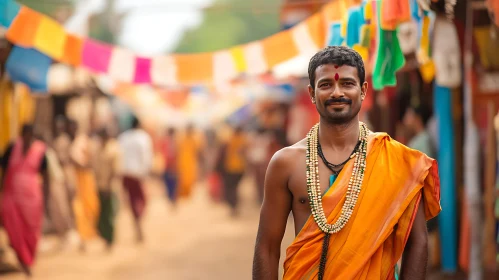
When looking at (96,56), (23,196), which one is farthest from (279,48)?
(23,196)

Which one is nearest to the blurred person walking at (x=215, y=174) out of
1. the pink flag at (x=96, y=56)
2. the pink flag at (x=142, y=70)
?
the pink flag at (x=142, y=70)

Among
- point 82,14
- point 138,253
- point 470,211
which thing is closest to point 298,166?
point 470,211

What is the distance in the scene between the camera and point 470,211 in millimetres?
6910

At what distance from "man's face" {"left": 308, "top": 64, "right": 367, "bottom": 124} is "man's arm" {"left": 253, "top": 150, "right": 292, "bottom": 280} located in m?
0.31

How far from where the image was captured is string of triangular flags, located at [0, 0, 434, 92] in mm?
5605

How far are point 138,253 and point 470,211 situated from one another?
643 centimetres

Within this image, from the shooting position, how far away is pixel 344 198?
3359 millimetres

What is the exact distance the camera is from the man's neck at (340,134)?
3.48m

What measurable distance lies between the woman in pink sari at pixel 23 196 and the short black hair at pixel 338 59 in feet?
23.0

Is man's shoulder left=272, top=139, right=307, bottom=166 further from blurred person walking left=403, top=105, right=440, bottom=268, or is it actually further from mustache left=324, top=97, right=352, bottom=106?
blurred person walking left=403, top=105, right=440, bottom=268

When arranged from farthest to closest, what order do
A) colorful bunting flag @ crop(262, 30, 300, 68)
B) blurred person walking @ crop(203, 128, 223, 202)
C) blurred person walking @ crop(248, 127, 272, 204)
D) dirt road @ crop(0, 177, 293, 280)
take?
blurred person walking @ crop(203, 128, 223, 202), blurred person walking @ crop(248, 127, 272, 204), dirt road @ crop(0, 177, 293, 280), colorful bunting flag @ crop(262, 30, 300, 68)

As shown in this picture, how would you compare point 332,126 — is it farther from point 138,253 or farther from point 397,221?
point 138,253

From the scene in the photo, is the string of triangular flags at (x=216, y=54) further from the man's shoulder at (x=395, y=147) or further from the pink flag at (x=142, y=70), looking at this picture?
the man's shoulder at (x=395, y=147)

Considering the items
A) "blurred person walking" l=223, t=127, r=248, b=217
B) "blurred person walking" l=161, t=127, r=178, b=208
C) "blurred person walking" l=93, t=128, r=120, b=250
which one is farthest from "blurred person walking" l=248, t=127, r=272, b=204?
"blurred person walking" l=93, t=128, r=120, b=250
